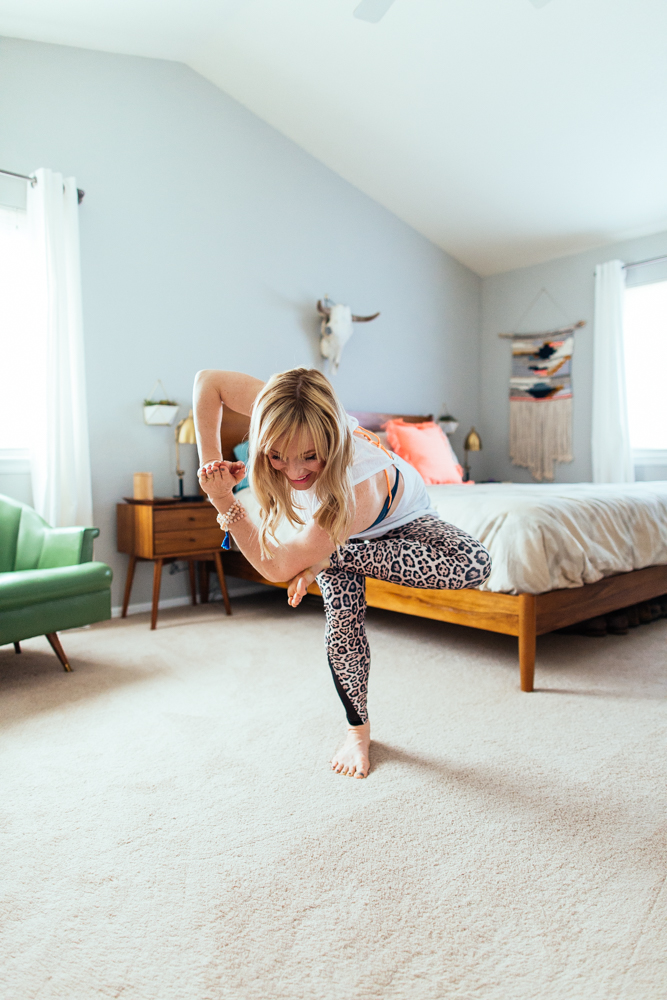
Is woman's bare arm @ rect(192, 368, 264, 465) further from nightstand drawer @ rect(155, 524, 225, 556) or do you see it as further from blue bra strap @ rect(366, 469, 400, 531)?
nightstand drawer @ rect(155, 524, 225, 556)

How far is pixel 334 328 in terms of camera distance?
429cm

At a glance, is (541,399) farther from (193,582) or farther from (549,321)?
(193,582)

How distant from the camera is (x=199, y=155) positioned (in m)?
3.84

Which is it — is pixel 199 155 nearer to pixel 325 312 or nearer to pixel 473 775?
pixel 325 312

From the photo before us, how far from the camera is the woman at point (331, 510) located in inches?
48.9

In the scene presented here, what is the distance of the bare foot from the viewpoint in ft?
5.43

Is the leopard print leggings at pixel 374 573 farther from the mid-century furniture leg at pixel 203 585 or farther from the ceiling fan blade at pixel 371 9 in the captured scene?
the mid-century furniture leg at pixel 203 585

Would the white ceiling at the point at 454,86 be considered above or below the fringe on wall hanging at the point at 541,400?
above

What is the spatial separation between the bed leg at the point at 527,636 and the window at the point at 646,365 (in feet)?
9.40

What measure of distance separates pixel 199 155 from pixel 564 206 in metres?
2.42

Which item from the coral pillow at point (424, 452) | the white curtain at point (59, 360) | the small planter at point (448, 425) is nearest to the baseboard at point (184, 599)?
the white curtain at point (59, 360)

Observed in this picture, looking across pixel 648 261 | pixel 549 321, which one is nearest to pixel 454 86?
pixel 648 261

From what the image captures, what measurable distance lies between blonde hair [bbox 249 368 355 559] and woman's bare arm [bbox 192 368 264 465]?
0.63 feet

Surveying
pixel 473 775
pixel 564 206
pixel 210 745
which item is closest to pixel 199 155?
pixel 564 206
